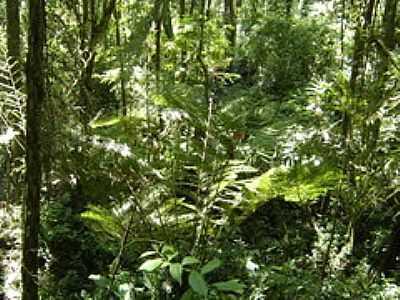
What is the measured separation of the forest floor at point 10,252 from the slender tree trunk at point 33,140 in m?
1.28

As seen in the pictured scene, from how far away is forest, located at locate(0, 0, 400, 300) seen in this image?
2.71m

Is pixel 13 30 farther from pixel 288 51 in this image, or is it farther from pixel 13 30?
pixel 288 51

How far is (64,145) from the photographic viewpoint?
12.7 ft

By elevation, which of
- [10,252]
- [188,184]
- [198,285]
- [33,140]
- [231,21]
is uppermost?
[231,21]

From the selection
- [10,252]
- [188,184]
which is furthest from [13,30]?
[188,184]

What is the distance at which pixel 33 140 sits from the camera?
2354 millimetres

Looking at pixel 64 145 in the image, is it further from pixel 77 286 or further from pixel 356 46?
pixel 356 46

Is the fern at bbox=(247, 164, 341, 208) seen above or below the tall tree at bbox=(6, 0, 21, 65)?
below

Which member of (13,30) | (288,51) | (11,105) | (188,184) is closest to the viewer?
(11,105)

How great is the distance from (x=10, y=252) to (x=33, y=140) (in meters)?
2.14

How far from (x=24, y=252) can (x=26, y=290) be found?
20 centimetres

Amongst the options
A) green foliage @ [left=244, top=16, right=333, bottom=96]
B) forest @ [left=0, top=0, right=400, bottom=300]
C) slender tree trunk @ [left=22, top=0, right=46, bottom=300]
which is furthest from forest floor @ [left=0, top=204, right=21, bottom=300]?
green foliage @ [left=244, top=16, right=333, bottom=96]

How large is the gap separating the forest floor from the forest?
0.5 inches

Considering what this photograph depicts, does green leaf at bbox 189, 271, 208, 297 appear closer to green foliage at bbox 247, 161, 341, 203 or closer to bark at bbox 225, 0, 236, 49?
green foliage at bbox 247, 161, 341, 203
